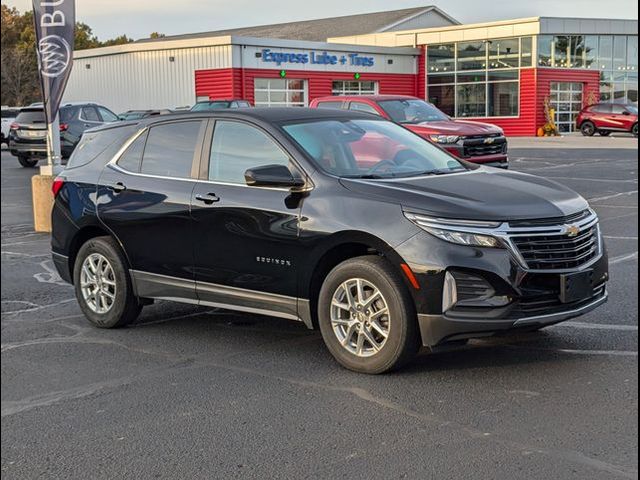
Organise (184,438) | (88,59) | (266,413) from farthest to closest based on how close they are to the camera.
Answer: (88,59) < (266,413) < (184,438)

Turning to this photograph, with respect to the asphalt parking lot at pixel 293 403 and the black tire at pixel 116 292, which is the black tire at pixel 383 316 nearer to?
the asphalt parking lot at pixel 293 403

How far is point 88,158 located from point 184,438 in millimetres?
3545

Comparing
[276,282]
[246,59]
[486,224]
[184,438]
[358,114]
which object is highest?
[246,59]

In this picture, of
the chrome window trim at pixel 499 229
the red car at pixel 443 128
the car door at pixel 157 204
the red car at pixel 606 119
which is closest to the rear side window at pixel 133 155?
the car door at pixel 157 204

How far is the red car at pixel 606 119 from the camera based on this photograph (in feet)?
133

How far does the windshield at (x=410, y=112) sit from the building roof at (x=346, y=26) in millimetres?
38982

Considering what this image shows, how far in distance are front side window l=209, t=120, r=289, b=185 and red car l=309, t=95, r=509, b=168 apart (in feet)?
31.8

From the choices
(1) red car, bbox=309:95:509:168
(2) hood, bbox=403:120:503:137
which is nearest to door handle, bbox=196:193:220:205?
(1) red car, bbox=309:95:509:168

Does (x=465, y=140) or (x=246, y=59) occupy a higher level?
(x=246, y=59)

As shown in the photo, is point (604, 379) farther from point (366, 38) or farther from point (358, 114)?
point (366, 38)

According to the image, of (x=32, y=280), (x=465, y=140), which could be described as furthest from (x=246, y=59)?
(x=32, y=280)

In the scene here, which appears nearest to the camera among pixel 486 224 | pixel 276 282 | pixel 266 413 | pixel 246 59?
pixel 266 413

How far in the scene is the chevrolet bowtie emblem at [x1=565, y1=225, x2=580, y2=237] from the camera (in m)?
5.45

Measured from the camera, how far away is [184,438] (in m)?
4.54
